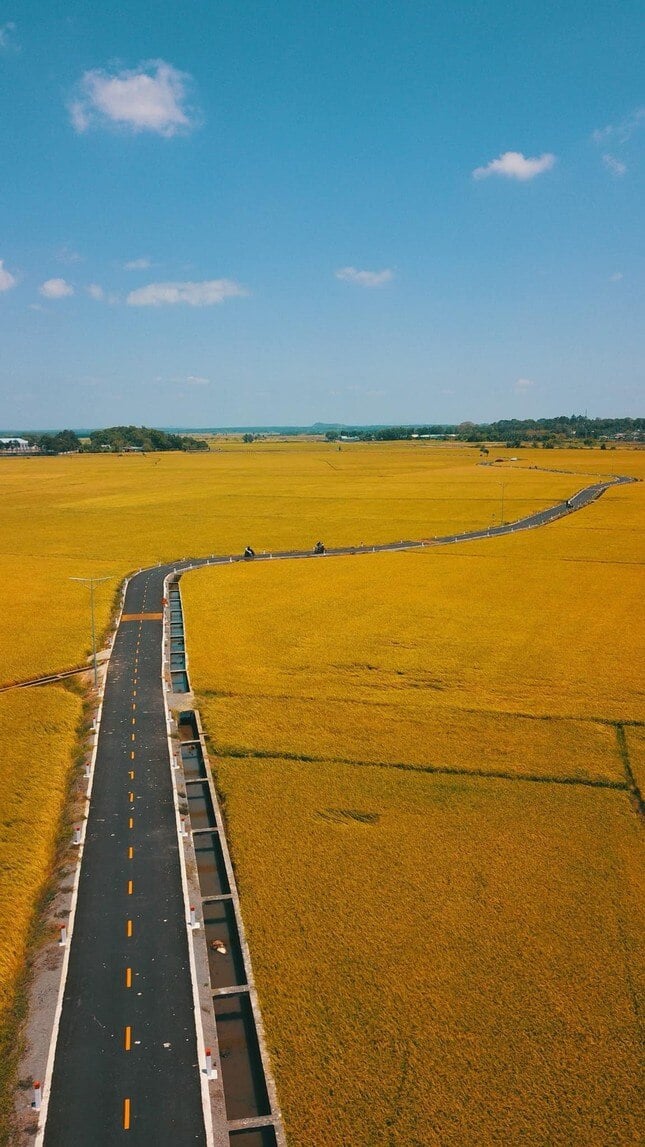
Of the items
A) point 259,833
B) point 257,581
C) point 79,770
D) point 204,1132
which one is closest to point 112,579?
point 257,581

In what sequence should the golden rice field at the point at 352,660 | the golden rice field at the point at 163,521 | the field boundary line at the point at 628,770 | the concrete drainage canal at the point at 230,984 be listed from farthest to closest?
the golden rice field at the point at 163,521
the golden rice field at the point at 352,660
the field boundary line at the point at 628,770
the concrete drainage canal at the point at 230,984

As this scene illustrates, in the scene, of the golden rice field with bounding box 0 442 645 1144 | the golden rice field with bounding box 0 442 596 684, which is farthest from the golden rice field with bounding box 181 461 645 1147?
the golden rice field with bounding box 0 442 596 684

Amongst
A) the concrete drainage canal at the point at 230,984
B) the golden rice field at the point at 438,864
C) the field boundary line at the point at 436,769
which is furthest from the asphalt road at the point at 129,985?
the field boundary line at the point at 436,769

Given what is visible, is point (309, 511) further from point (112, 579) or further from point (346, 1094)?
point (346, 1094)

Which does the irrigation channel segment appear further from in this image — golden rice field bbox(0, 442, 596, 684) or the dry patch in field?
golden rice field bbox(0, 442, 596, 684)

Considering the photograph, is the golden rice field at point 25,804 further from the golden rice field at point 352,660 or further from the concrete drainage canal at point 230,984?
the concrete drainage canal at point 230,984

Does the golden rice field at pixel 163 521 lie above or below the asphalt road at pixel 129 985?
above
